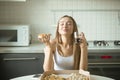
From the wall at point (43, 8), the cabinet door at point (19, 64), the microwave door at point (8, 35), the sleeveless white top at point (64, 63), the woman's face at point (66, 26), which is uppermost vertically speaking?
the wall at point (43, 8)

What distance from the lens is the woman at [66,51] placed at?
180cm

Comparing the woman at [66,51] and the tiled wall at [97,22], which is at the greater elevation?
the tiled wall at [97,22]

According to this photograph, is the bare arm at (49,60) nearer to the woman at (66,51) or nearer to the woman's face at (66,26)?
the woman at (66,51)

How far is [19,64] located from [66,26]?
1.06m

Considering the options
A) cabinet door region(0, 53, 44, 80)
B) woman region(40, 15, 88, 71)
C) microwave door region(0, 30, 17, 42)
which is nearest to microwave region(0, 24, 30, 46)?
microwave door region(0, 30, 17, 42)

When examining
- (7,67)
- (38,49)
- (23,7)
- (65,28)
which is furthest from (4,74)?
(65,28)

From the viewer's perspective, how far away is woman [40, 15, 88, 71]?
180 cm

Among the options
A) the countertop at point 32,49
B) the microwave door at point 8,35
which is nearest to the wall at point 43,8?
the microwave door at point 8,35

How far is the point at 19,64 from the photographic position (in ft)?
8.66

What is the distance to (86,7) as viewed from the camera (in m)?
3.13

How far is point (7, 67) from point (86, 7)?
4.61 ft

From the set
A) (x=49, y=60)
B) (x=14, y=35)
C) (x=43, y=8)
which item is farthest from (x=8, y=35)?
(x=49, y=60)

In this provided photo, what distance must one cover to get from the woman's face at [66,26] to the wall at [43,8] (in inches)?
50.6

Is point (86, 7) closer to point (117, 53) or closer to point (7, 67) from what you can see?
point (117, 53)
